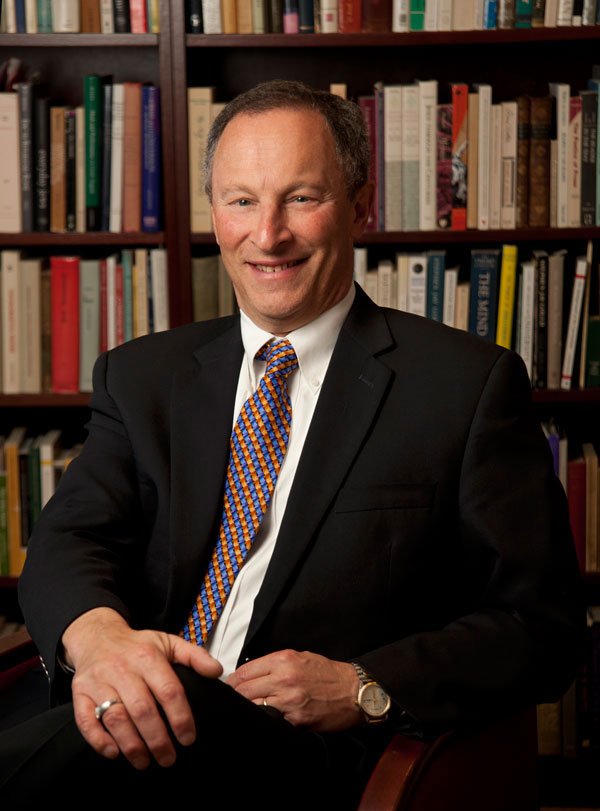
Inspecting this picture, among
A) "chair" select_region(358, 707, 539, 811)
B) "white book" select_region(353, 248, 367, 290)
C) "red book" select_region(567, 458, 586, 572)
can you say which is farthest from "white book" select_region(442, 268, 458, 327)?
"chair" select_region(358, 707, 539, 811)

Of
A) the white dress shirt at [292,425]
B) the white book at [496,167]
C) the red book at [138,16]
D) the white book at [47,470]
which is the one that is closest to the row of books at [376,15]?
the red book at [138,16]

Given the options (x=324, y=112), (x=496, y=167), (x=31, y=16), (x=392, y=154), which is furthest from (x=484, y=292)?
(x=31, y=16)

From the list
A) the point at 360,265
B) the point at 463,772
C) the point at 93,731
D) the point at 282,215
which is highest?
the point at 282,215

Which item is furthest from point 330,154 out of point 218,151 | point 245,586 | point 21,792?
point 21,792

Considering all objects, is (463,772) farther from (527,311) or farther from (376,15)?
(376,15)

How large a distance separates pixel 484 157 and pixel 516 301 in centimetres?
37

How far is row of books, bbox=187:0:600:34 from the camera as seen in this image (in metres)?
2.41

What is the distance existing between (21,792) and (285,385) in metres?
0.75

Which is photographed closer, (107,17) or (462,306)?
(107,17)

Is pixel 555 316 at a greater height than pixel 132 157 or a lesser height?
lesser

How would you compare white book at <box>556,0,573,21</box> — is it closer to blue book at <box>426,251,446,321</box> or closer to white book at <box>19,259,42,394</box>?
blue book at <box>426,251,446,321</box>

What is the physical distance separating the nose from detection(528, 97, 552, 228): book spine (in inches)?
42.8

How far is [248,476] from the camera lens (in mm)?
1617

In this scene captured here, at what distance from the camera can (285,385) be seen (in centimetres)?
167
